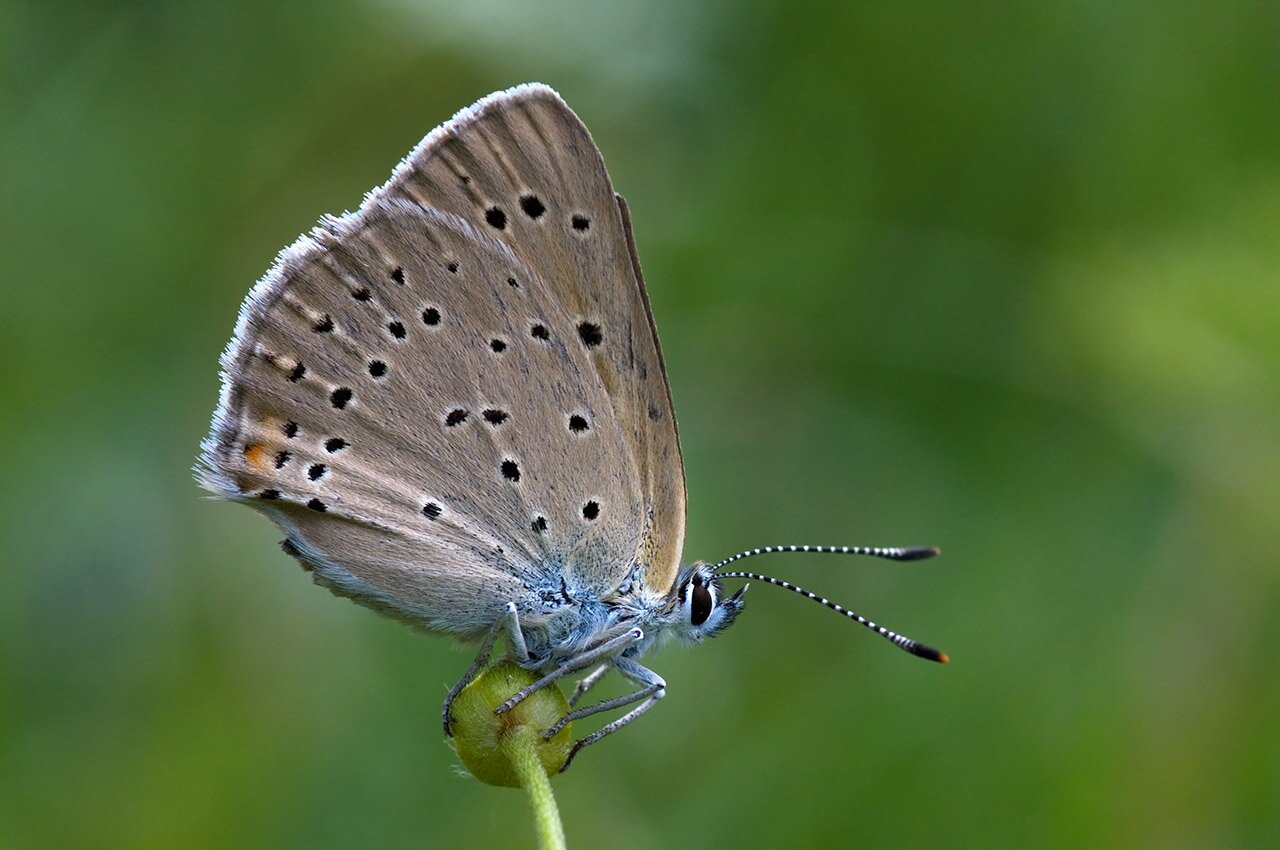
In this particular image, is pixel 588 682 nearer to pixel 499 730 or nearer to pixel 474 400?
pixel 474 400

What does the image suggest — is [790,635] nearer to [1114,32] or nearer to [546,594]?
[546,594]

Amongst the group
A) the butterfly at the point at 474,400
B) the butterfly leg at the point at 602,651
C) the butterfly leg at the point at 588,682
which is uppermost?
the butterfly at the point at 474,400

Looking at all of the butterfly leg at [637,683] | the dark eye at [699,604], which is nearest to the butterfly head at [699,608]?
the dark eye at [699,604]

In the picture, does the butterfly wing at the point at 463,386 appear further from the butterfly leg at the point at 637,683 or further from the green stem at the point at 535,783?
the green stem at the point at 535,783

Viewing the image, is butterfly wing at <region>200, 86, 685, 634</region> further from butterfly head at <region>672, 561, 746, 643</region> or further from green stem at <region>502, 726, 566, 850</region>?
green stem at <region>502, 726, 566, 850</region>

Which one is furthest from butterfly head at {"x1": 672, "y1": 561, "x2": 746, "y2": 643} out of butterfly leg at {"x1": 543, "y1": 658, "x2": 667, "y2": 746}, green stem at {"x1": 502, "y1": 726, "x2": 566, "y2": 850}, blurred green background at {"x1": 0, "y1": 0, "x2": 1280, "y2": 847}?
green stem at {"x1": 502, "y1": 726, "x2": 566, "y2": 850}

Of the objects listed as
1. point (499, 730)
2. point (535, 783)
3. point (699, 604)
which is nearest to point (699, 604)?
point (699, 604)
